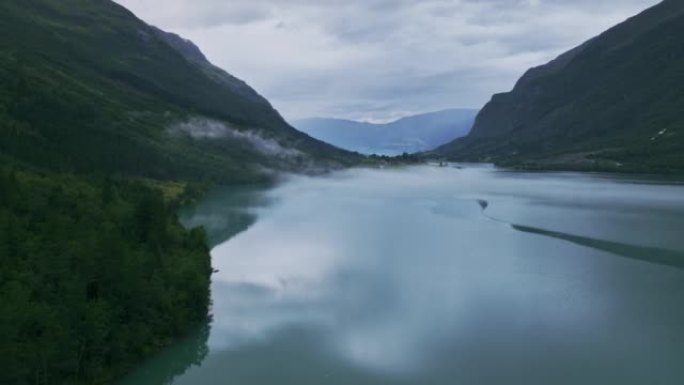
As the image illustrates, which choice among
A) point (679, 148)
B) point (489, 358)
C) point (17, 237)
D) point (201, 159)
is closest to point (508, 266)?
point (489, 358)

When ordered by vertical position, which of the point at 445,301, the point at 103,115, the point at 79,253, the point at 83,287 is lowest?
the point at 445,301

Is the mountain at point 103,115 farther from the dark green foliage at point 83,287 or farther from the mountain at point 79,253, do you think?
the dark green foliage at point 83,287

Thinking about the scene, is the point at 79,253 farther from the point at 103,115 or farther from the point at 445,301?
the point at 103,115

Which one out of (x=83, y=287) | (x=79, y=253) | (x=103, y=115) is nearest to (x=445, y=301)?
(x=79, y=253)

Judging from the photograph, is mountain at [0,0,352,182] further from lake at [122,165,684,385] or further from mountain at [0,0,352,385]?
lake at [122,165,684,385]

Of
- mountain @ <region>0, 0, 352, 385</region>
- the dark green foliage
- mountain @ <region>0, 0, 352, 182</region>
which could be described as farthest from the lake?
mountain @ <region>0, 0, 352, 182</region>

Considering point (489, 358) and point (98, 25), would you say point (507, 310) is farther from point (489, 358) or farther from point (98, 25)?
point (98, 25)
